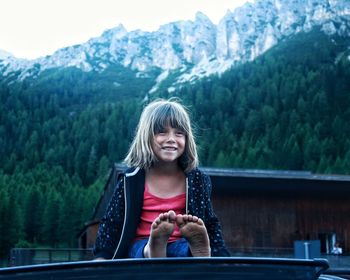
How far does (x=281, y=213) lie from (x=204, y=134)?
3939cm

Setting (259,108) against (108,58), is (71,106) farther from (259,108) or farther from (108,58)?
(108,58)

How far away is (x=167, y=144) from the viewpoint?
180cm

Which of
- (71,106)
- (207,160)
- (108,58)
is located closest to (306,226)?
(207,160)

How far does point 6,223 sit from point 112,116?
121 feet

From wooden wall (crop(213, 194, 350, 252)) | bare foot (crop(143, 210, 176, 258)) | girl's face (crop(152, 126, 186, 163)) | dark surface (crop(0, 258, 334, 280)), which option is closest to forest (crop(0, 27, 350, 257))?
wooden wall (crop(213, 194, 350, 252))

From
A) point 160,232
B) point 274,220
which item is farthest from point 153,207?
point 274,220

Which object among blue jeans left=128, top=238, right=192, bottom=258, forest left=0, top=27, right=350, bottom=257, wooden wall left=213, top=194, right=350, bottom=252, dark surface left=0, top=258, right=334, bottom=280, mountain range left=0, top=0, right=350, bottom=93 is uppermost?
mountain range left=0, top=0, right=350, bottom=93

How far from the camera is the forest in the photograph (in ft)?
205

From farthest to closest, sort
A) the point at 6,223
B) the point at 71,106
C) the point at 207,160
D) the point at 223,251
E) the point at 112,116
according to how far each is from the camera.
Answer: the point at 71,106 < the point at 112,116 < the point at 207,160 < the point at 6,223 < the point at 223,251

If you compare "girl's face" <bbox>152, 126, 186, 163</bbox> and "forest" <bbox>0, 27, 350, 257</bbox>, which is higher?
"forest" <bbox>0, 27, 350, 257</bbox>

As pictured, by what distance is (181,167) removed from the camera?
1.91 meters

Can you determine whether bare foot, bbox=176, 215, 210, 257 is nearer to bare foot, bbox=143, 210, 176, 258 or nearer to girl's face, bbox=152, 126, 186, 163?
bare foot, bbox=143, 210, 176, 258

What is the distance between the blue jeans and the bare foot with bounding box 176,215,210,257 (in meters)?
0.18

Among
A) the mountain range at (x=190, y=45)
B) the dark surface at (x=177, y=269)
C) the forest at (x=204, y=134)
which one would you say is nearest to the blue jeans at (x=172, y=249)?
the dark surface at (x=177, y=269)
